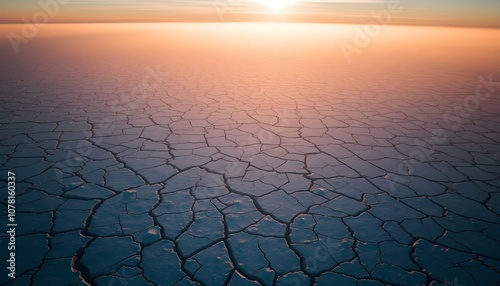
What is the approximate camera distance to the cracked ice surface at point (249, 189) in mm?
1656

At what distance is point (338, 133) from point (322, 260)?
2.15m

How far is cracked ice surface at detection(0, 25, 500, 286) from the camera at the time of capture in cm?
166

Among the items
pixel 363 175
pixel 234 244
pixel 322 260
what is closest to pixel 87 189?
pixel 234 244

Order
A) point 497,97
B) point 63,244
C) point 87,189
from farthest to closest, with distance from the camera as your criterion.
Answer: point 497,97 → point 87,189 → point 63,244

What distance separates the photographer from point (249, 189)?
→ 240cm

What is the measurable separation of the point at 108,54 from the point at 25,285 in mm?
10212

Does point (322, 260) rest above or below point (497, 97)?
below

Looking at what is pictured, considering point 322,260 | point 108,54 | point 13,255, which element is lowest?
point 322,260

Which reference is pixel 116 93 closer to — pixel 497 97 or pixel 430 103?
pixel 430 103

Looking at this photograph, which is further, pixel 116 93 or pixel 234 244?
pixel 116 93

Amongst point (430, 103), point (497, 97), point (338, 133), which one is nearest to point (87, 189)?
point (338, 133)

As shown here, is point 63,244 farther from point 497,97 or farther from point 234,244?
point 497,97

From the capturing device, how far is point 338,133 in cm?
360

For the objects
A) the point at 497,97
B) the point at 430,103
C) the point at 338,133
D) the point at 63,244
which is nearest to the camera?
the point at 63,244
